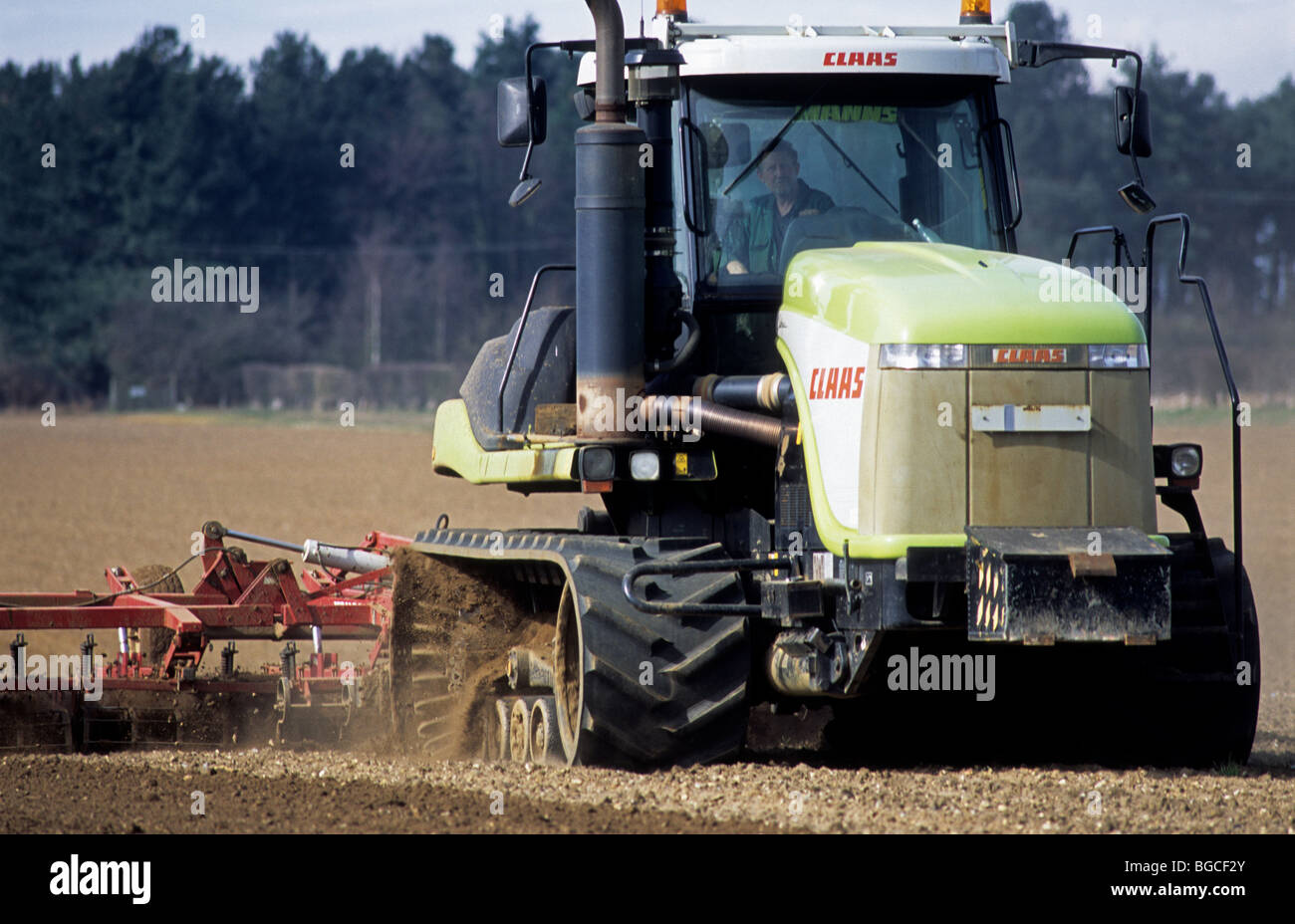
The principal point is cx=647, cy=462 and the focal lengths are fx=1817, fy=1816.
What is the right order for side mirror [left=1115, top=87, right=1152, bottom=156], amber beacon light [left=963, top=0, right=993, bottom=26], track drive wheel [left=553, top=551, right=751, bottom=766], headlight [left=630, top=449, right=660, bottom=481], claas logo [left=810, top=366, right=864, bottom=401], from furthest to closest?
amber beacon light [left=963, top=0, right=993, bottom=26] → side mirror [left=1115, top=87, right=1152, bottom=156] → headlight [left=630, top=449, right=660, bottom=481] → track drive wheel [left=553, top=551, right=751, bottom=766] → claas logo [left=810, top=366, right=864, bottom=401]

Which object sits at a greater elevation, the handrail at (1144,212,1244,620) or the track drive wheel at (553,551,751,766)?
the handrail at (1144,212,1244,620)

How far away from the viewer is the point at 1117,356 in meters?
7.27

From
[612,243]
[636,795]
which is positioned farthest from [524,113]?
[636,795]

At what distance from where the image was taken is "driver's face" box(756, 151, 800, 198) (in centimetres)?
845

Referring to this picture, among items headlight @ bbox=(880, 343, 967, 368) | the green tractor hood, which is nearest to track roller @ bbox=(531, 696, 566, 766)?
the green tractor hood

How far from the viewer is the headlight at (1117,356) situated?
285 inches

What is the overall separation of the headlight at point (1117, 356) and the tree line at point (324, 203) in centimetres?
5577

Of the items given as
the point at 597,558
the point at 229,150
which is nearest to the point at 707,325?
the point at 597,558

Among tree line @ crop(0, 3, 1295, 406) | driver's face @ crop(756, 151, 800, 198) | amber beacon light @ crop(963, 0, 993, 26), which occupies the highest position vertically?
tree line @ crop(0, 3, 1295, 406)

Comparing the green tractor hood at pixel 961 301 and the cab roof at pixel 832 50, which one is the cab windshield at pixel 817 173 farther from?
the green tractor hood at pixel 961 301

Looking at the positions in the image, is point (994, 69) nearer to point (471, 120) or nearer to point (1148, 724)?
point (1148, 724)

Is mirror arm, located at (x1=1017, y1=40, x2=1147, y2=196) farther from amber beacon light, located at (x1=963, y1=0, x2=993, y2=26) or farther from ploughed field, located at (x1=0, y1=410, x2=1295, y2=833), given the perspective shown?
ploughed field, located at (x1=0, y1=410, x2=1295, y2=833)

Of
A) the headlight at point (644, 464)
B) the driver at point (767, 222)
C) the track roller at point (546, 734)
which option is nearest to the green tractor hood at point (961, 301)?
the driver at point (767, 222)

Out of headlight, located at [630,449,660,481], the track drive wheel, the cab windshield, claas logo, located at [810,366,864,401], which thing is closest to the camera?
claas logo, located at [810,366,864,401]
